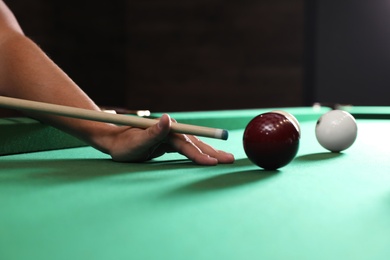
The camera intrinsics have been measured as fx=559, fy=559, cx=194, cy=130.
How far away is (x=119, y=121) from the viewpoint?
144cm

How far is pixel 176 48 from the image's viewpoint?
8.01m

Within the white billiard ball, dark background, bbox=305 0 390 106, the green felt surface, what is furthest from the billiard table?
dark background, bbox=305 0 390 106

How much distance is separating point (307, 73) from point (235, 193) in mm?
6570

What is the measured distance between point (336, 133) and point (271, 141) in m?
0.60

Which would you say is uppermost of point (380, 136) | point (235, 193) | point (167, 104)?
point (235, 193)

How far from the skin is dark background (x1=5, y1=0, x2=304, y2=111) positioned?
229 inches

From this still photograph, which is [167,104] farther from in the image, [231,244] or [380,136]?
[231,244]

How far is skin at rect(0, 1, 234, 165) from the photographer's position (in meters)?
1.41

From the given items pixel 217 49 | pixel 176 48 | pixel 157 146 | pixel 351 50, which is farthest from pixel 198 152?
pixel 176 48

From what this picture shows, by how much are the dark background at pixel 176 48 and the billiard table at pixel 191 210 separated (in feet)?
19.9

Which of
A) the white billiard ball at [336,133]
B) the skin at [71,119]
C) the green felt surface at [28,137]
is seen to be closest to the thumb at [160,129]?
the skin at [71,119]

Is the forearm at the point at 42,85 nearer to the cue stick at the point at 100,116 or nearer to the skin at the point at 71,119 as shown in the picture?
the skin at the point at 71,119

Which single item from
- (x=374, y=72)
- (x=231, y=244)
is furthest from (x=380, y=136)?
(x=374, y=72)

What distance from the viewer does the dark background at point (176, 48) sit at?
24.4 feet
